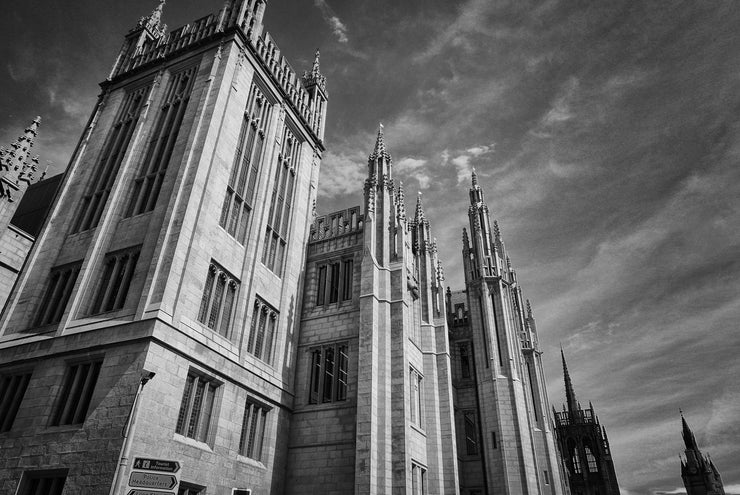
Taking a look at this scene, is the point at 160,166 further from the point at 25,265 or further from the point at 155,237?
the point at 25,265

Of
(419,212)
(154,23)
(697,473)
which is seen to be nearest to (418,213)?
(419,212)

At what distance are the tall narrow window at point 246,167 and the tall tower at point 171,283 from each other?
4.1 inches

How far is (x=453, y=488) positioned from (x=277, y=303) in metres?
13.1

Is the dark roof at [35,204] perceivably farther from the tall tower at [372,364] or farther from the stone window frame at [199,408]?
the stone window frame at [199,408]

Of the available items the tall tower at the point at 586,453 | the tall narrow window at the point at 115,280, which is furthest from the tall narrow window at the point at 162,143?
the tall tower at the point at 586,453

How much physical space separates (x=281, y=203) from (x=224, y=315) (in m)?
8.95

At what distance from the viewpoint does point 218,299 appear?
21.8m

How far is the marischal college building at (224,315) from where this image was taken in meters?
17.5

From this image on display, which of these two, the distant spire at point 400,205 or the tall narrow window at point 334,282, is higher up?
the distant spire at point 400,205

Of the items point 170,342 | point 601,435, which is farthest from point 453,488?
point 601,435

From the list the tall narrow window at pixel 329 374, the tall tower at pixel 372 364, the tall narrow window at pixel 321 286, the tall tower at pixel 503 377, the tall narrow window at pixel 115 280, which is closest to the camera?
the tall narrow window at pixel 115 280

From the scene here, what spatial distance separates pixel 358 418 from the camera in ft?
70.6

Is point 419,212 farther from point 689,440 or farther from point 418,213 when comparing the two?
point 689,440

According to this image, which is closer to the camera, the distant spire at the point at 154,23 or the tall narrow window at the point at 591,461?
the distant spire at the point at 154,23
